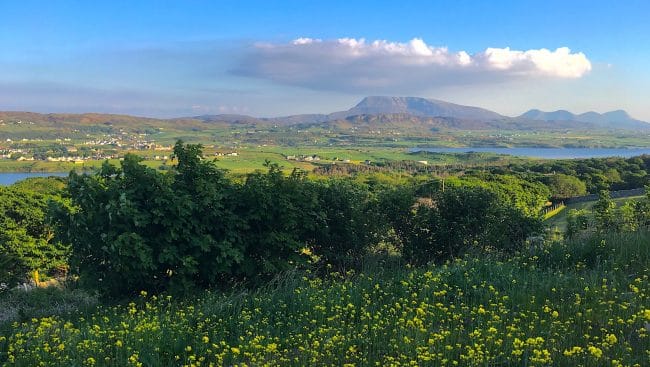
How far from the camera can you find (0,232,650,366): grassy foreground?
404 centimetres

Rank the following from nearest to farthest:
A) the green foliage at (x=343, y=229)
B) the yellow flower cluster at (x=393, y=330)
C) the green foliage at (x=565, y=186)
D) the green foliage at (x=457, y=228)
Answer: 1. the yellow flower cluster at (x=393, y=330)
2. the green foliage at (x=343, y=229)
3. the green foliage at (x=457, y=228)
4. the green foliage at (x=565, y=186)

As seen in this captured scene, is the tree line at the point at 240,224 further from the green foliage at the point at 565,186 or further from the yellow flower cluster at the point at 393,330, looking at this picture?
the green foliage at the point at 565,186

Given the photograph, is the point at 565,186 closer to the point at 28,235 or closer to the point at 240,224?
the point at 28,235

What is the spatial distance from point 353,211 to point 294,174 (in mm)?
1347

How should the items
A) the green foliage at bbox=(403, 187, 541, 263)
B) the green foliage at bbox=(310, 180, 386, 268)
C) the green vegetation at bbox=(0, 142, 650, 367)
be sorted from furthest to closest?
1. the green foliage at bbox=(403, 187, 541, 263)
2. the green foliage at bbox=(310, 180, 386, 268)
3. the green vegetation at bbox=(0, 142, 650, 367)

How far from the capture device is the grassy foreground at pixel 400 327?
4.04 metres

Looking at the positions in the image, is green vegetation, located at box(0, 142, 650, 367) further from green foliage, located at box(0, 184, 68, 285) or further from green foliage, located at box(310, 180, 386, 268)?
green foliage, located at box(0, 184, 68, 285)

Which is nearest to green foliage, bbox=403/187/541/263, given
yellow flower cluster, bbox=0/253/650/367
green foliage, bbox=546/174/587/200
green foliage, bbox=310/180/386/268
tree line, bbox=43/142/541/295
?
tree line, bbox=43/142/541/295

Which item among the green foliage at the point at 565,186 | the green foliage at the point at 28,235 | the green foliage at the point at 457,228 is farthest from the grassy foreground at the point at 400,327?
the green foliage at the point at 565,186

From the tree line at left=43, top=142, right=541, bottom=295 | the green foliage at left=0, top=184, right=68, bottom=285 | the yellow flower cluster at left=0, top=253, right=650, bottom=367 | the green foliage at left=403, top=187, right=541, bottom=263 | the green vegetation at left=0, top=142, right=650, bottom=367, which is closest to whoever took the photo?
the yellow flower cluster at left=0, top=253, right=650, bottom=367

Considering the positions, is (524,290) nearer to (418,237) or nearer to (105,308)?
(418,237)

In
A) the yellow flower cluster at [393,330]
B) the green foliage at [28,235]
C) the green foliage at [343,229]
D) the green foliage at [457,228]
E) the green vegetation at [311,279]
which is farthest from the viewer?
the green foliage at [28,235]

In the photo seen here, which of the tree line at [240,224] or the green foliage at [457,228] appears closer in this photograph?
the tree line at [240,224]

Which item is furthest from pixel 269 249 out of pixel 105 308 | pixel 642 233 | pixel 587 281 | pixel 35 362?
pixel 642 233
